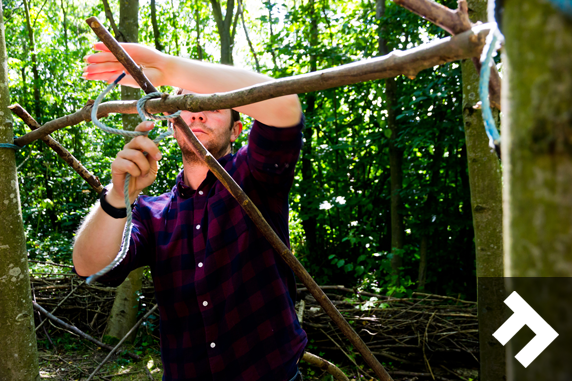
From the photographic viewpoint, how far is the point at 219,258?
180cm

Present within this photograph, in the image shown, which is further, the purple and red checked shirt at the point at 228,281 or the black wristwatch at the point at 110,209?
the purple and red checked shirt at the point at 228,281

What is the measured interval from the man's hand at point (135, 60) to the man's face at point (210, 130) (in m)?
0.64

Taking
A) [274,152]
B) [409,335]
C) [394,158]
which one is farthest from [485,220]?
[394,158]

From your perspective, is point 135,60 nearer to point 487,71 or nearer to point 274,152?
point 274,152

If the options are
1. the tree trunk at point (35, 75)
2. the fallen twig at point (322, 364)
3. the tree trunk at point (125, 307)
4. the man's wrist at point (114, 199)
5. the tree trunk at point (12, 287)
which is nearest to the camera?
the man's wrist at point (114, 199)

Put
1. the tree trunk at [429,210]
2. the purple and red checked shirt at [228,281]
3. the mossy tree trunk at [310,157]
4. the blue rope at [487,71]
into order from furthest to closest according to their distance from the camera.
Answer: the mossy tree trunk at [310,157], the tree trunk at [429,210], the purple and red checked shirt at [228,281], the blue rope at [487,71]

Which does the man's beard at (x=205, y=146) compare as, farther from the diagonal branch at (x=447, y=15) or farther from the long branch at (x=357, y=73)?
the diagonal branch at (x=447, y=15)

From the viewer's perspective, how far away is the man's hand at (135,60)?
1318mm

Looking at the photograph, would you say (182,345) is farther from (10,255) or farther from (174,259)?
(10,255)

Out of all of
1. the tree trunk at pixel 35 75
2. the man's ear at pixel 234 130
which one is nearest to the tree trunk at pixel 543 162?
the man's ear at pixel 234 130

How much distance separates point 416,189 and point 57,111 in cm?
972

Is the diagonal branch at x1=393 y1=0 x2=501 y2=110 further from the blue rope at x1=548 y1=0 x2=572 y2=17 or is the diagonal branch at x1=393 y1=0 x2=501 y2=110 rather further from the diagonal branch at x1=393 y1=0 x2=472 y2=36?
the blue rope at x1=548 y1=0 x2=572 y2=17

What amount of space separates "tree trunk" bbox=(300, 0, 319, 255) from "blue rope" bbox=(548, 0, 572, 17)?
17.1 feet

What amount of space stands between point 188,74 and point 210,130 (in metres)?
0.78
